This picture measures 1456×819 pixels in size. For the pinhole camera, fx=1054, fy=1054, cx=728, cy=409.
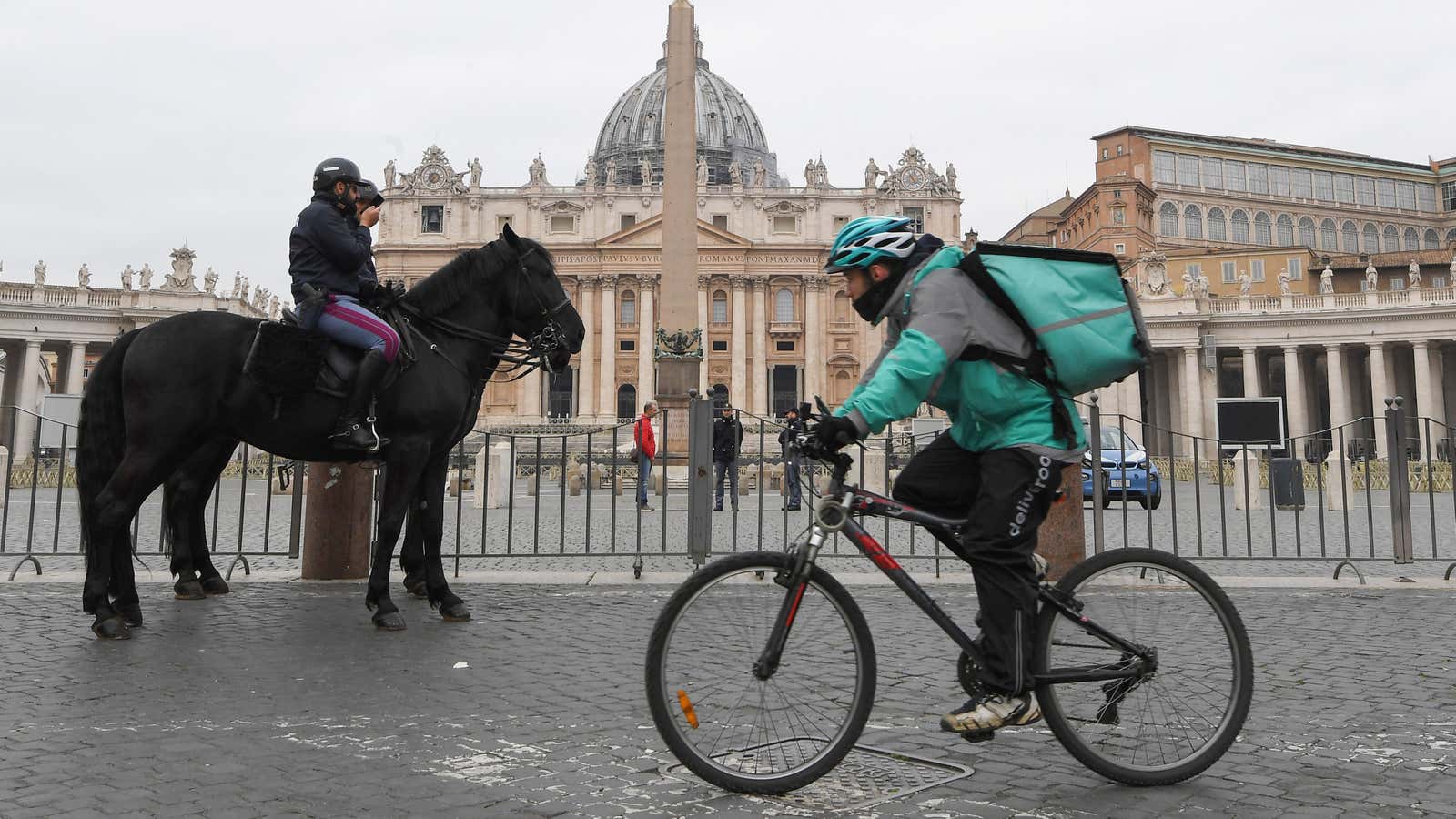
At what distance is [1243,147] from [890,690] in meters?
72.6

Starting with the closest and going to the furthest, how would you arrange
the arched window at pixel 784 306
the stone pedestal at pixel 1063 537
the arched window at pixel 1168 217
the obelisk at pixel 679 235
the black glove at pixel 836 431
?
the black glove at pixel 836 431 < the stone pedestal at pixel 1063 537 < the obelisk at pixel 679 235 < the arched window at pixel 1168 217 < the arched window at pixel 784 306

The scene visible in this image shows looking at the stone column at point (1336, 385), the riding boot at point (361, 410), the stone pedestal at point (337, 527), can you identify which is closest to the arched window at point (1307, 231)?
the stone column at point (1336, 385)

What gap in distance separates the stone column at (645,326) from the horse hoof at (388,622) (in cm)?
6339

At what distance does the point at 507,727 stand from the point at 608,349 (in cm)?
6677

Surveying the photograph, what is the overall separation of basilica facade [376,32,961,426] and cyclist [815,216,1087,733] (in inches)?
2570

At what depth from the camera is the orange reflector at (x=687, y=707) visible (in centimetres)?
268

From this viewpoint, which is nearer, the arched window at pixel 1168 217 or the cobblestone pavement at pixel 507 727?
the cobblestone pavement at pixel 507 727

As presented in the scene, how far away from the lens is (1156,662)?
2.86 meters

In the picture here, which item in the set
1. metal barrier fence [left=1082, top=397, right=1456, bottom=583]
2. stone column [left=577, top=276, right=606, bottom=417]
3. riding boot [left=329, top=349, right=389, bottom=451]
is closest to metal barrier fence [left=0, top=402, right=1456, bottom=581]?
metal barrier fence [left=1082, top=397, right=1456, bottom=583]

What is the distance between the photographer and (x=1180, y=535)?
35.2 feet

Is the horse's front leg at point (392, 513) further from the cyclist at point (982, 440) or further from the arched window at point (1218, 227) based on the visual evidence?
the arched window at point (1218, 227)

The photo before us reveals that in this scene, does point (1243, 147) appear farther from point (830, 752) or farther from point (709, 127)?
point (830, 752)

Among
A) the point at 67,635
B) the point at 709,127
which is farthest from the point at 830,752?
the point at 709,127

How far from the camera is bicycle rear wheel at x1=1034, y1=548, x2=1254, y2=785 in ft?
9.17
